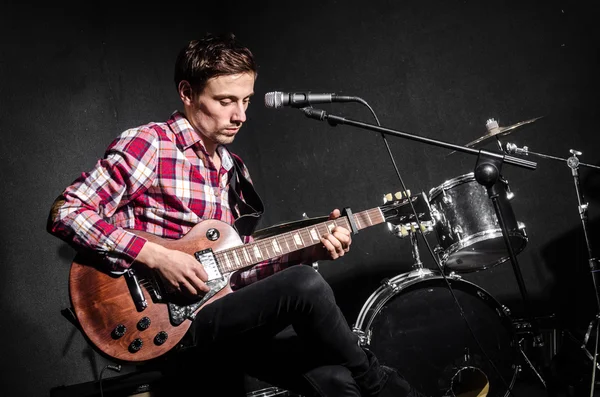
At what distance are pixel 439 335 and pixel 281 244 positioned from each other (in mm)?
1059

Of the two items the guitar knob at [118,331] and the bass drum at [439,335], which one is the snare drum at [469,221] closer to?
the bass drum at [439,335]

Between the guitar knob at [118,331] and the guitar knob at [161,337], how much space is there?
111 millimetres

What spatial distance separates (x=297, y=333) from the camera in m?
2.00

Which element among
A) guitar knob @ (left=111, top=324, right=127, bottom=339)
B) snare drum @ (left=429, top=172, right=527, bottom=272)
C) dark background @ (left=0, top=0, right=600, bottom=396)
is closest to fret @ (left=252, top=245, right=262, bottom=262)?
guitar knob @ (left=111, top=324, right=127, bottom=339)

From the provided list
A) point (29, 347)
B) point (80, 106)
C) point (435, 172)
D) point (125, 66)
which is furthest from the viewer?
point (435, 172)

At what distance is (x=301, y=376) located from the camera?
6.49 ft

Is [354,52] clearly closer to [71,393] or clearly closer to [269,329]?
[269,329]

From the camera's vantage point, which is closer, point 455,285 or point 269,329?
point 269,329

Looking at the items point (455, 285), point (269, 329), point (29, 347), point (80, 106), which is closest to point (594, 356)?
point (455, 285)

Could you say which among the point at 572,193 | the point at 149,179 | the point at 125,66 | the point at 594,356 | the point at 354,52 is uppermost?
the point at 125,66

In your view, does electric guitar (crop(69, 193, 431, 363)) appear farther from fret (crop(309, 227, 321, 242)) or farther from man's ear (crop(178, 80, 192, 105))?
man's ear (crop(178, 80, 192, 105))

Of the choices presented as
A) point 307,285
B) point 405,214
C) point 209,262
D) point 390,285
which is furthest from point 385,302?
point 209,262

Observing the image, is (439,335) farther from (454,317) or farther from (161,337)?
(161,337)

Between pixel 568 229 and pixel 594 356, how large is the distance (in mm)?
965
